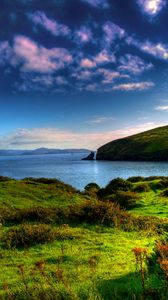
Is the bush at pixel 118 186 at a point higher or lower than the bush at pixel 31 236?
higher

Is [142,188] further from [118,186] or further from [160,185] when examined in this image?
[160,185]

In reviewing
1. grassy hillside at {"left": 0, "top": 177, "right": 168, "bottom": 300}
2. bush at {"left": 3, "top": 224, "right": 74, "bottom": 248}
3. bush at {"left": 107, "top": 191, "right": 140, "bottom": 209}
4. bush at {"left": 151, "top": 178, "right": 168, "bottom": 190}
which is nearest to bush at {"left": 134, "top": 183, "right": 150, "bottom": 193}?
bush at {"left": 151, "top": 178, "right": 168, "bottom": 190}

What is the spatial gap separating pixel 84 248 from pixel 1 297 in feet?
19.9

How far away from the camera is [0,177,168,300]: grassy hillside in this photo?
31.2 ft

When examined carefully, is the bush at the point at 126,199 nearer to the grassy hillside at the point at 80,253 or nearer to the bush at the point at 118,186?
the grassy hillside at the point at 80,253

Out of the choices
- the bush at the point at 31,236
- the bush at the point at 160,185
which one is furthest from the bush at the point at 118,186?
the bush at the point at 31,236

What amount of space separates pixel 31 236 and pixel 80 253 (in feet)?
10.3

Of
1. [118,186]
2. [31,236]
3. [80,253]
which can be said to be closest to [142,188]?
[118,186]

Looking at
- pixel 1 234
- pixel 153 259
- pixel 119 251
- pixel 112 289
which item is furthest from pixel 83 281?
pixel 1 234

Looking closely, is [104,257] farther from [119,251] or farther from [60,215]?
[60,215]

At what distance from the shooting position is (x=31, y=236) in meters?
16.5

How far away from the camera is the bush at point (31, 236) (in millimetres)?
16031

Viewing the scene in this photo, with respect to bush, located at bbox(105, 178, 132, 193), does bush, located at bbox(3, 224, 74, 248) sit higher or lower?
lower

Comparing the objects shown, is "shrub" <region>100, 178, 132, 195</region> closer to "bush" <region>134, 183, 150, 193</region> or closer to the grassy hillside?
"bush" <region>134, 183, 150, 193</region>
